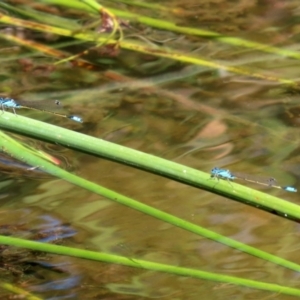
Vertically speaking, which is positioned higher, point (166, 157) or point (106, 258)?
point (166, 157)

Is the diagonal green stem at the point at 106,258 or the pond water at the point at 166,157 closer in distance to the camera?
the diagonal green stem at the point at 106,258

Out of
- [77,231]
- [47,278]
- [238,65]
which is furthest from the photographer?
[238,65]

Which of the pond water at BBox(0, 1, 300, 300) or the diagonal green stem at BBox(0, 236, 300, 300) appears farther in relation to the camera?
the pond water at BBox(0, 1, 300, 300)

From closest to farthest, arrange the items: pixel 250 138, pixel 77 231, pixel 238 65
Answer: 1. pixel 77 231
2. pixel 250 138
3. pixel 238 65

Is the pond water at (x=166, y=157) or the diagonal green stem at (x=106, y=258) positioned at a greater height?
the pond water at (x=166, y=157)

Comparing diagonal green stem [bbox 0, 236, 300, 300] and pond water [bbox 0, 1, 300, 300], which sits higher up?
pond water [bbox 0, 1, 300, 300]

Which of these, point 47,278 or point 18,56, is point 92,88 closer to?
point 18,56

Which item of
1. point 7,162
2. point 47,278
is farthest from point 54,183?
point 47,278

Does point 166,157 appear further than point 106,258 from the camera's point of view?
Yes
